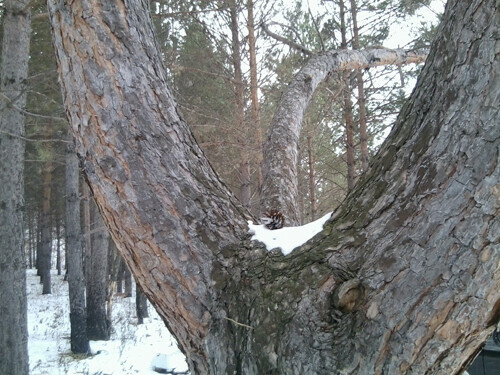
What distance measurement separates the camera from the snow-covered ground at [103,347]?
23.1 feet

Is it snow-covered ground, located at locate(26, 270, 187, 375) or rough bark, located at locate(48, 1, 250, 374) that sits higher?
rough bark, located at locate(48, 1, 250, 374)

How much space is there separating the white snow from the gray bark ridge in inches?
29.7

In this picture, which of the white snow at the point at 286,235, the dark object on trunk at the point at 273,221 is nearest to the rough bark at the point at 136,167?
the white snow at the point at 286,235

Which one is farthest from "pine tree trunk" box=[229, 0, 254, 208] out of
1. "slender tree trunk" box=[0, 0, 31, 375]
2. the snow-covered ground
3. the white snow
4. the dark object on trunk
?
the white snow

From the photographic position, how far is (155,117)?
4.34ft

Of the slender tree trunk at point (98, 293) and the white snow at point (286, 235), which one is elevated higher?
the white snow at point (286, 235)

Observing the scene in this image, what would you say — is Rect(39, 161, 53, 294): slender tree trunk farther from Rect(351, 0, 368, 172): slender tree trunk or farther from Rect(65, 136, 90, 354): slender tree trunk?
Rect(351, 0, 368, 172): slender tree trunk

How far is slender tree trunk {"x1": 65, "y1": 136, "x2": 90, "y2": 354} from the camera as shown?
8.25 meters

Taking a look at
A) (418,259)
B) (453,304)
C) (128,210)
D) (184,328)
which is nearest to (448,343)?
(453,304)

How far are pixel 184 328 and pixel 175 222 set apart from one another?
35 cm

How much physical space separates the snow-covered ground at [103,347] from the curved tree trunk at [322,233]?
6337mm

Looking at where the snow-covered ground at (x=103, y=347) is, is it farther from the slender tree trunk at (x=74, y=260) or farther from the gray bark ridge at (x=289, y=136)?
the gray bark ridge at (x=289, y=136)

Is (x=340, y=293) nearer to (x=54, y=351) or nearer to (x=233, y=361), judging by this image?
(x=233, y=361)

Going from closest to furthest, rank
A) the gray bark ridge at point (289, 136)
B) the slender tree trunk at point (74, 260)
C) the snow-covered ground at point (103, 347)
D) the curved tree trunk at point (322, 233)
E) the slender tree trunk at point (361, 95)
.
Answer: the curved tree trunk at point (322, 233), the gray bark ridge at point (289, 136), the snow-covered ground at point (103, 347), the slender tree trunk at point (361, 95), the slender tree trunk at point (74, 260)
